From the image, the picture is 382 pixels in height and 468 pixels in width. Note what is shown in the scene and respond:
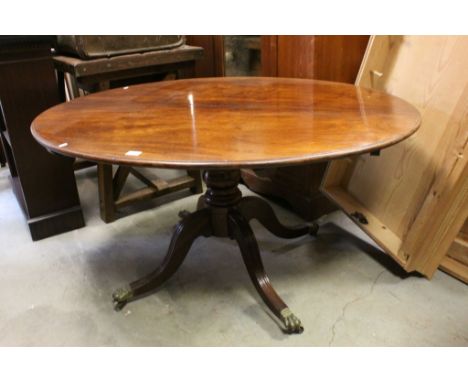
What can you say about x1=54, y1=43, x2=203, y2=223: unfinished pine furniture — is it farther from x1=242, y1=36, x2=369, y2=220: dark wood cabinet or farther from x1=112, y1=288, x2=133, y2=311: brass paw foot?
x1=112, y1=288, x2=133, y2=311: brass paw foot

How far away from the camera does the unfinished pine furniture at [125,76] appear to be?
1796 millimetres

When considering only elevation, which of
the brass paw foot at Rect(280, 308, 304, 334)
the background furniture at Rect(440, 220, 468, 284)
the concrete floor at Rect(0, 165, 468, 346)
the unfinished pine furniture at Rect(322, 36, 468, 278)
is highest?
the unfinished pine furniture at Rect(322, 36, 468, 278)

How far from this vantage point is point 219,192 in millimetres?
1502

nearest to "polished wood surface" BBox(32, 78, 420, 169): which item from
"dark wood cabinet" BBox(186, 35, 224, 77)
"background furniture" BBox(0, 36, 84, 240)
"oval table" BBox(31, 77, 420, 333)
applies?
"oval table" BBox(31, 77, 420, 333)

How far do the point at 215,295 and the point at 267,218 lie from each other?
0.40 m

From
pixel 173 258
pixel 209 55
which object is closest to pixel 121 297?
pixel 173 258

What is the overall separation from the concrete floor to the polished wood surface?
0.71m

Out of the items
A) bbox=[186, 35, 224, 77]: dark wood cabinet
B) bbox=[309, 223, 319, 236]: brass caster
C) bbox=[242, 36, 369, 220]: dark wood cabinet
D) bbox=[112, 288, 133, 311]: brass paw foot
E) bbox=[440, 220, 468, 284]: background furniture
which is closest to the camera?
bbox=[112, 288, 133, 311]: brass paw foot

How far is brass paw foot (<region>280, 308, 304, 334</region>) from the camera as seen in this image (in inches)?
52.4

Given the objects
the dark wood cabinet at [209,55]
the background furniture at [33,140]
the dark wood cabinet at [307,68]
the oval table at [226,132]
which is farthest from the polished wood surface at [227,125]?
the dark wood cabinet at [209,55]

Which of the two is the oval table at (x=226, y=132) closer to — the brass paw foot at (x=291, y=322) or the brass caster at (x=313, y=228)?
the brass paw foot at (x=291, y=322)

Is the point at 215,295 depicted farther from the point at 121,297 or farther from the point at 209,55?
the point at 209,55

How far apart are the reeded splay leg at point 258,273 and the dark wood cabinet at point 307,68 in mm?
583

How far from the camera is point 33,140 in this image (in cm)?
178
